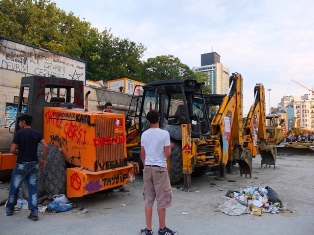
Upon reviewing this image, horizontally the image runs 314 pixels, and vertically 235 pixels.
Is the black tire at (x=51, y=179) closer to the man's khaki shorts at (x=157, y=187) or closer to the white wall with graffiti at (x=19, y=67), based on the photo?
the man's khaki shorts at (x=157, y=187)

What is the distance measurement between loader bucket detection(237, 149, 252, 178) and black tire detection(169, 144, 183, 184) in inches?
91.0

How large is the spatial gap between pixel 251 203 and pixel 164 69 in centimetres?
2839

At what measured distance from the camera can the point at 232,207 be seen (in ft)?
17.3

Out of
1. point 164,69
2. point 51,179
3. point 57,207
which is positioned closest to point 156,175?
point 57,207

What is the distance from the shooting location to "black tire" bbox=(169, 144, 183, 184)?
7242mm

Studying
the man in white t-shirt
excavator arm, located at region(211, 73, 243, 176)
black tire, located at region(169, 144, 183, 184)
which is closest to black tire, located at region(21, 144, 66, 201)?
the man in white t-shirt

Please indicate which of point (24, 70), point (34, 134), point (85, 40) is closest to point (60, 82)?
point (34, 134)

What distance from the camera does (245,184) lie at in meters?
8.05

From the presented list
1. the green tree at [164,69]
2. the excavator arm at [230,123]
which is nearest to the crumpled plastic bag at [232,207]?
the excavator arm at [230,123]

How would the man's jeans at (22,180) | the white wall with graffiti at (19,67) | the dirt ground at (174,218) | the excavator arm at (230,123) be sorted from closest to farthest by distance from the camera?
the dirt ground at (174,218), the man's jeans at (22,180), the excavator arm at (230,123), the white wall with graffiti at (19,67)

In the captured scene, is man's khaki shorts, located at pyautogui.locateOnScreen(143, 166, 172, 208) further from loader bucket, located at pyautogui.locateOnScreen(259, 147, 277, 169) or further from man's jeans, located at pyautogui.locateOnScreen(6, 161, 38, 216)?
loader bucket, located at pyautogui.locateOnScreen(259, 147, 277, 169)

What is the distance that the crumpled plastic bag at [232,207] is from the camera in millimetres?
5184

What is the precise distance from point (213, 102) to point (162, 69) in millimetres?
22824

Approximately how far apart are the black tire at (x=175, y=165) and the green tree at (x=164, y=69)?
2496cm
